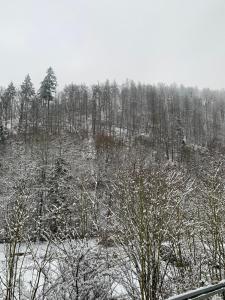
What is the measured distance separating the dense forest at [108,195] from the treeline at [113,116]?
0.40m

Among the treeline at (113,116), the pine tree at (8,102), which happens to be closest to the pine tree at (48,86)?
the treeline at (113,116)

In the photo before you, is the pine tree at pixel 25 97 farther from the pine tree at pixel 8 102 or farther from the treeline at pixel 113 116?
the pine tree at pixel 8 102

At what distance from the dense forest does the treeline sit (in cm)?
40

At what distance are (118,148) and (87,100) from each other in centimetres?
4249

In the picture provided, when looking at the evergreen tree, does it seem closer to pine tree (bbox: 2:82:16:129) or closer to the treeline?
the treeline

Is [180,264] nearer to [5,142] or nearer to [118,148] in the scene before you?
[118,148]

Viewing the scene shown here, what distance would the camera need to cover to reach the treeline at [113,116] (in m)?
71.4

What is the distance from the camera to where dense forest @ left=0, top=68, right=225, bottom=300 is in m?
9.70

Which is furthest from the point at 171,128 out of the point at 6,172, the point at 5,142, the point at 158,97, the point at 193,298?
the point at 193,298

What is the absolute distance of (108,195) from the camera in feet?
108

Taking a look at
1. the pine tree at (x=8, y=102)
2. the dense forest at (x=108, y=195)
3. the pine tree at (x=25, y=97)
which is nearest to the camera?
the dense forest at (x=108, y=195)

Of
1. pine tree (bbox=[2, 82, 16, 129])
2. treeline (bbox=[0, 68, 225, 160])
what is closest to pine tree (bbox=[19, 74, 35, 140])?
treeline (bbox=[0, 68, 225, 160])

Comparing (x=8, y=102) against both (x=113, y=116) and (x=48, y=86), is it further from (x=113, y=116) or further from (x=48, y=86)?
(x=113, y=116)

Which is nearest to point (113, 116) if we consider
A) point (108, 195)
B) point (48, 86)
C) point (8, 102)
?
point (48, 86)
